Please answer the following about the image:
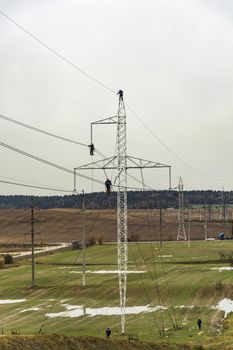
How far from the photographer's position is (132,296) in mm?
74312

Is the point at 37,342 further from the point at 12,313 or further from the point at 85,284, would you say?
the point at 85,284

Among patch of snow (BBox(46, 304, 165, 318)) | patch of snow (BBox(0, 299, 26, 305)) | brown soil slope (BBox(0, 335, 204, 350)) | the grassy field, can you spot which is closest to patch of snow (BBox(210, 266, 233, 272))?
the grassy field

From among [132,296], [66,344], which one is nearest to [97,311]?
[132,296]

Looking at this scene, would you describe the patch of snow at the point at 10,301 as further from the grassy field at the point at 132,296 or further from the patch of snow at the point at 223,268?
the patch of snow at the point at 223,268

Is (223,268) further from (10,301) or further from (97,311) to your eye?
(97,311)

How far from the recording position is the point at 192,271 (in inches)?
3856

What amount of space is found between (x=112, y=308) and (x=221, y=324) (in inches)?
572

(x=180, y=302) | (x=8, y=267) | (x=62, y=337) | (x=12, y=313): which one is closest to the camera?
(x=62, y=337)

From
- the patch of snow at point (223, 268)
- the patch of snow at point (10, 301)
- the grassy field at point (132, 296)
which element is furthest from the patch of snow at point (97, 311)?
the patch of snow at point (223, 268)

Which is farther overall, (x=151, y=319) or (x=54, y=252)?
(x=54, y=252)

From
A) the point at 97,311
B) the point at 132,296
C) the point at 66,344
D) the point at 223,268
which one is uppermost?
the point at 66,344

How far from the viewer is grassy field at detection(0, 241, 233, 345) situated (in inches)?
2173

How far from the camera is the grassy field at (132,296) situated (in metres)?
55.2

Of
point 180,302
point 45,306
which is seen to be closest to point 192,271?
point 180,302
